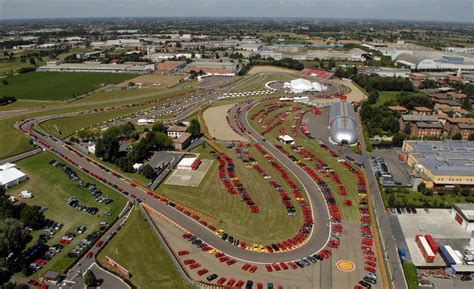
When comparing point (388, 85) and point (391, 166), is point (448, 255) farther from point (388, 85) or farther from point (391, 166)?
point (388, 85)

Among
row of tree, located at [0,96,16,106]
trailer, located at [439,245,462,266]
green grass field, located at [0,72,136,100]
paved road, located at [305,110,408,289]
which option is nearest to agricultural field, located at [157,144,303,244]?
paved road, located at [305,110,408,289]

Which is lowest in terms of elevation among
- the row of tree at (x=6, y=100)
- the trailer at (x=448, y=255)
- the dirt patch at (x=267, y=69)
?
the trailer at (x=448, y=255)

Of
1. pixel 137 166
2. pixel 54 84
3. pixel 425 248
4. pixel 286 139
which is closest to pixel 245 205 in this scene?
pixel 137 166

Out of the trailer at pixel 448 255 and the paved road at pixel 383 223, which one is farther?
the trailer at pixel 448 255

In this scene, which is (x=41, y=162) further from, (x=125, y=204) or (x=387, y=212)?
(x=387, y=212)

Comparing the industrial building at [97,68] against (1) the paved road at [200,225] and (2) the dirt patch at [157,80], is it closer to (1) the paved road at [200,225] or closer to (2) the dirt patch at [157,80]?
(2) the dirt patch at [157,80]

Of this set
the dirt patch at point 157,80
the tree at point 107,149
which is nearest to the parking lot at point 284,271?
the tree at point 107,149
